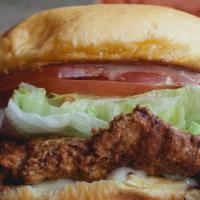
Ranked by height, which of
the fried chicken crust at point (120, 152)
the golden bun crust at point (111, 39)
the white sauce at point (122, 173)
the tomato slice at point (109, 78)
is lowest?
the white sauce at point (122, 173)

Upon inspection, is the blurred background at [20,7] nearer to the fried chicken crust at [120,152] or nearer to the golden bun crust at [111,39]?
the golden bun crust at [111,39]

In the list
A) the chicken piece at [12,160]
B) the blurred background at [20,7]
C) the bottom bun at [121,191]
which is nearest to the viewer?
the bottom bun at [121,191]

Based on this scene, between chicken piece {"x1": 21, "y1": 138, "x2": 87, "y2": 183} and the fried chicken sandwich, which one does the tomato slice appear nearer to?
the fried chicken sandwich

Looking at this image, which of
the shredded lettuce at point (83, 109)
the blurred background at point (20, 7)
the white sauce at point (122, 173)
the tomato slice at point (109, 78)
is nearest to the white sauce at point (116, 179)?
the white sauce at point (122, 173)

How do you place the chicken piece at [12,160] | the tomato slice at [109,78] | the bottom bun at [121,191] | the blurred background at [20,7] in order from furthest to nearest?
the blurred background at [20,7], the tomato slice at [109,78], the chicken piece at [12,160], the bottom bun at [121,191]

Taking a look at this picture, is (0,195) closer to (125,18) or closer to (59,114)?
(59,114)

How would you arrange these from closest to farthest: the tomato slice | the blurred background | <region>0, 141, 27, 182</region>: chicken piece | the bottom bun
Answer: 1. the bottom bun
2. <region>0, 141, 27, 182</region>: chicken piece
3. the tomato slice
4. the blurred background

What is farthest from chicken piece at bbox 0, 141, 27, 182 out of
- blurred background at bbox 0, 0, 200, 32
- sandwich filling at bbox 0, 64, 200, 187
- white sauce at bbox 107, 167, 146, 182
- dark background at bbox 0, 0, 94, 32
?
dark background at bbox 0, 0, 94, 32

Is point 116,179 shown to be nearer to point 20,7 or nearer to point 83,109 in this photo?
point 83,109
